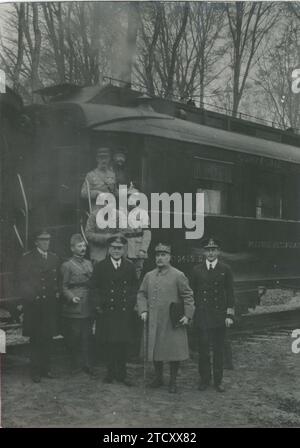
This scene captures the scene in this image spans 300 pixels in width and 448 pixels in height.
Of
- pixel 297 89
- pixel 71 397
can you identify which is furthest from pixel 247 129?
pixel 71 397

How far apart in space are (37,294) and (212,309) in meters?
1.82

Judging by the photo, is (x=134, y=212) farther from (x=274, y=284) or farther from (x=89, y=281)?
(x=274, y=284)

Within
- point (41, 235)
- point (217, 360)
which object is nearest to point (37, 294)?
point (41, 235)

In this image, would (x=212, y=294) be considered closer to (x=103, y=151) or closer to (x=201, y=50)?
(x=103, y=151)

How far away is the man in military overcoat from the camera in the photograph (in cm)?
572

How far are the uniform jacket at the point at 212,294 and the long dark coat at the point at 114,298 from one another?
68 centimetres

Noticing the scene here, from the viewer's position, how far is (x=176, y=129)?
7.19m

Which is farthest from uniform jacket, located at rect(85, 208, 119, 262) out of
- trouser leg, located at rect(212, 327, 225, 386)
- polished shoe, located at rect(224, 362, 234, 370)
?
polished shoe, located at rect(224, 362, 234, 370)

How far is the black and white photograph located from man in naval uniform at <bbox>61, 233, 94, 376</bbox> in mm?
16

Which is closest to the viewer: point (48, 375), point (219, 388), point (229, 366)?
point (219, 388)

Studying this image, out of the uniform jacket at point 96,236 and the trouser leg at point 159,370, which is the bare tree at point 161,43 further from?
the trouser leg at point 159,370

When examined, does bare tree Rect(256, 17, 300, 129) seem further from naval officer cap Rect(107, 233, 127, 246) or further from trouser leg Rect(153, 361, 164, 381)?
trouser leg Rect(153, 361, 164, 381)

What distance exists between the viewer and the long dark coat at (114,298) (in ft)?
18.7

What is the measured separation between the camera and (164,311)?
5727mm
